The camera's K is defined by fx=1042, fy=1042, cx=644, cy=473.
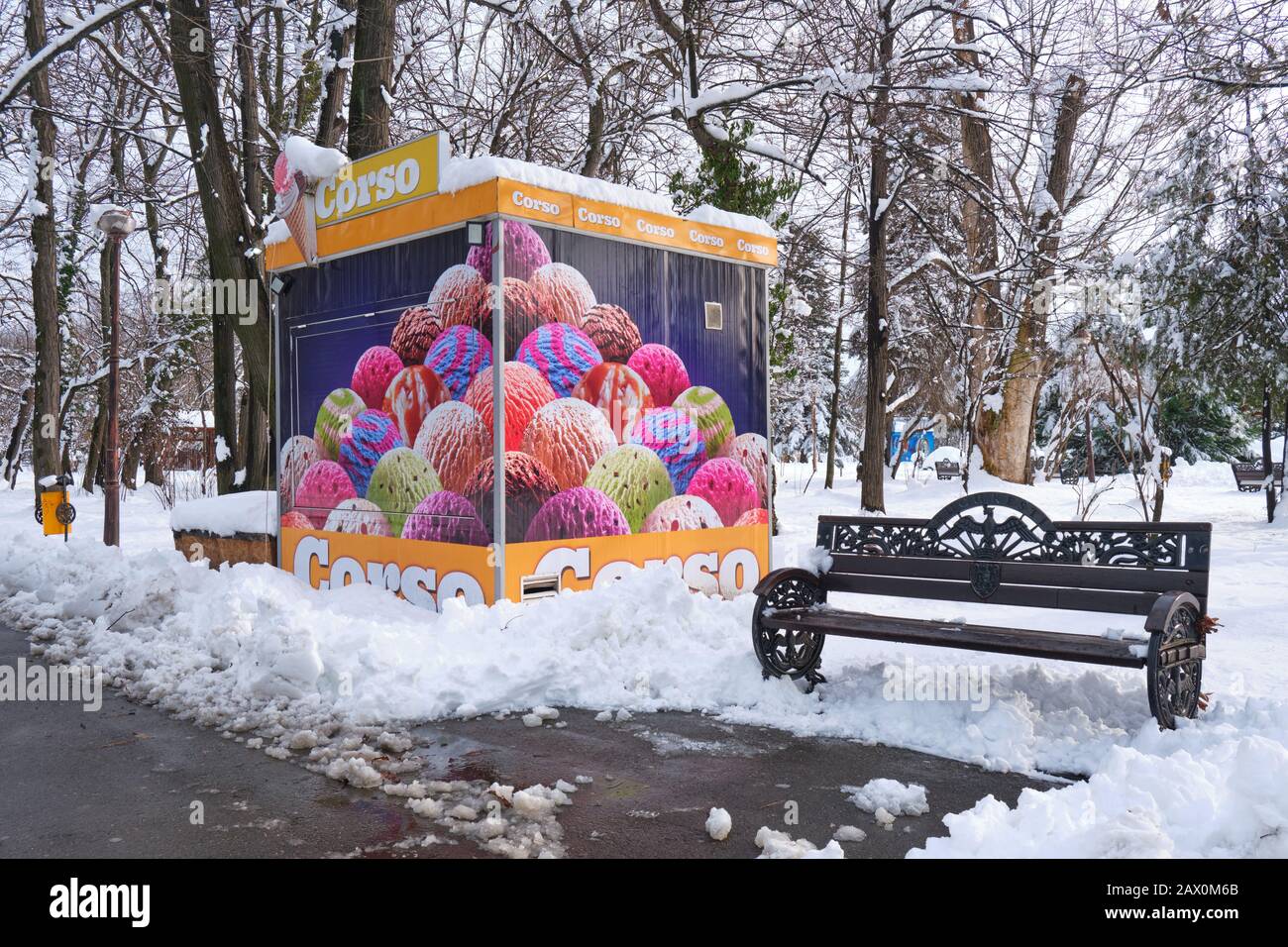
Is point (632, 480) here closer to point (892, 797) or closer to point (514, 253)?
point (514, 253)

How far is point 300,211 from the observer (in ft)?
32.6

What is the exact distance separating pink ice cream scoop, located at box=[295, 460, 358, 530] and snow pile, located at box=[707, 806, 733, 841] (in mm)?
6150

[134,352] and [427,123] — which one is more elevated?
[427,123]

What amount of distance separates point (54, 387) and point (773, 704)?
19.5 metres

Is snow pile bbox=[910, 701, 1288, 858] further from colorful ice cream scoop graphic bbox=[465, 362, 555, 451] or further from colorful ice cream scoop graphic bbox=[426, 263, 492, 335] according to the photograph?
colorful ice cream scoop graphic bbox=[426, 263, 492, 335]

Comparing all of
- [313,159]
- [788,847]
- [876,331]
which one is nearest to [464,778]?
[788,847]

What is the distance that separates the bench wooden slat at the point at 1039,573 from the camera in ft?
17.9

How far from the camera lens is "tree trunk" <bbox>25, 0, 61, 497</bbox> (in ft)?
58.7

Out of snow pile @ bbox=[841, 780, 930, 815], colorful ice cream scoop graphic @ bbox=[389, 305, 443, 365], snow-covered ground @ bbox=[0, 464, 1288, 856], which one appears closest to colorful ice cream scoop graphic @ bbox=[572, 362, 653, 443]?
colorful ice cream scoop graphic @ bbox=[389, 305, 443, 365]

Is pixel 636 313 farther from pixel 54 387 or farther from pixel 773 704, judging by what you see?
pixel 54 387

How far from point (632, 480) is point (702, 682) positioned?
2776 mm
